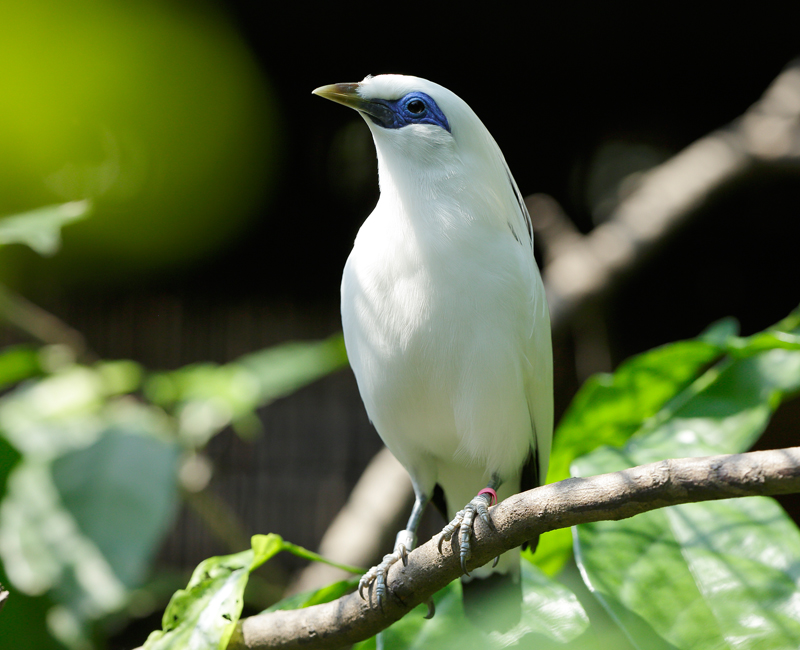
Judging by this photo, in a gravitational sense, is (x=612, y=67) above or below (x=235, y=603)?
above

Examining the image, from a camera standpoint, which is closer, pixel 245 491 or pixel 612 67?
pixel 612 67

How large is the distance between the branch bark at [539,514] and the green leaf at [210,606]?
80mm

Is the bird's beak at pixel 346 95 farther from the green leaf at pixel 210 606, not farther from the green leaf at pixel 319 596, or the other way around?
the green leaf at pixel 319 596

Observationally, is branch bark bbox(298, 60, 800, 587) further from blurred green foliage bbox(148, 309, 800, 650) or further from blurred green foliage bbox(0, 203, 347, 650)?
blurred green foliage bbox(0, 203, 347, 650)

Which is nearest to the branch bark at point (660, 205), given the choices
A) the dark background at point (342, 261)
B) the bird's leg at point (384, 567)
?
the dark background at point (342, 261)

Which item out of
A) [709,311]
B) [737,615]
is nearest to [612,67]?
[709,311]

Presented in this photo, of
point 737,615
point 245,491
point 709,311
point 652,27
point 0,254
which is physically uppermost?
point 652,27

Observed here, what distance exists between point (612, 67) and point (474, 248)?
2.19 meters

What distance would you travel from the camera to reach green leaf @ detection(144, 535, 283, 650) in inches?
42.4

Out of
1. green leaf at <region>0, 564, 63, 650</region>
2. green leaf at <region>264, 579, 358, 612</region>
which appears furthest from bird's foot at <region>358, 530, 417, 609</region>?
green leaf at <region>0, 564, 63, 650</region>

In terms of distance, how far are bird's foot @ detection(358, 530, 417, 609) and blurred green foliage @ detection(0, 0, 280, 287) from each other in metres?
2.08

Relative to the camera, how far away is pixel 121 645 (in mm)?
3201

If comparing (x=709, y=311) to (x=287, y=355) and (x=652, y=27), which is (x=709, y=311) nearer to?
(x=652, y=27)

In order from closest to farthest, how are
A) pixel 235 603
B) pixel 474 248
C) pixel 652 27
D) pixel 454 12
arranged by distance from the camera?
pixel 235 603, pixel 474 248, pixel 454 12, pixel 652 27
